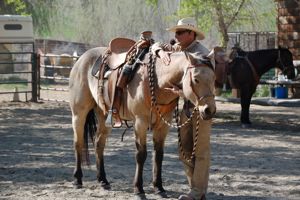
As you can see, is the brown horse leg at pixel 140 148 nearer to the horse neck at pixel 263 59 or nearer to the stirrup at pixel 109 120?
the stirrup at pixel 109 120

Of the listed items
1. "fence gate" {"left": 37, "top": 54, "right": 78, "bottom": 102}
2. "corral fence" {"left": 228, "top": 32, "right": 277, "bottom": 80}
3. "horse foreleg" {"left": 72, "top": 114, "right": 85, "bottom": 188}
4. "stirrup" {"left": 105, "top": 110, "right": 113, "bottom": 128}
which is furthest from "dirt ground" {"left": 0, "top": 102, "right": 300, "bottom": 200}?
"corral fence" {"left": 228, "top": 32, "right": 277, "bottom": 80}

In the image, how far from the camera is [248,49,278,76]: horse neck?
12.6 metres

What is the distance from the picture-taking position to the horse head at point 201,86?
529 cm

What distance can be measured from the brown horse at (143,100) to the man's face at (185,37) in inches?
7.3

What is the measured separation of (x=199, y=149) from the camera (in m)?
5.81

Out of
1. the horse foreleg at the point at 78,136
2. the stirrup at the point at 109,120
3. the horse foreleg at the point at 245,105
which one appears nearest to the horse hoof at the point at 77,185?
the horse foreleg at the point at 78,136

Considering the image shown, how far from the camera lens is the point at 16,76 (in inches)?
989

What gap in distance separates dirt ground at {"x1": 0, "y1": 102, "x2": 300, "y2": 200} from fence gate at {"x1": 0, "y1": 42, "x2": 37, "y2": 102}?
3017 millimetres

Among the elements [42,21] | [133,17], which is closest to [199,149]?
[42,21]

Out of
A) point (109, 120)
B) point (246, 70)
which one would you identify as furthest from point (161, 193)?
point (246, 70)

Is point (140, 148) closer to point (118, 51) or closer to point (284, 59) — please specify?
point (118, 51)

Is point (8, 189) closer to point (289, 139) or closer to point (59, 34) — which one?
point (289, 139)

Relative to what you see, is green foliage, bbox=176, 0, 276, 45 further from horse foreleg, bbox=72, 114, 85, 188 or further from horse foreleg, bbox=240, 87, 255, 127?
horse foreleg, bbox=72, 114, 85, 188

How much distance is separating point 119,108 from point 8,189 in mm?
1427
